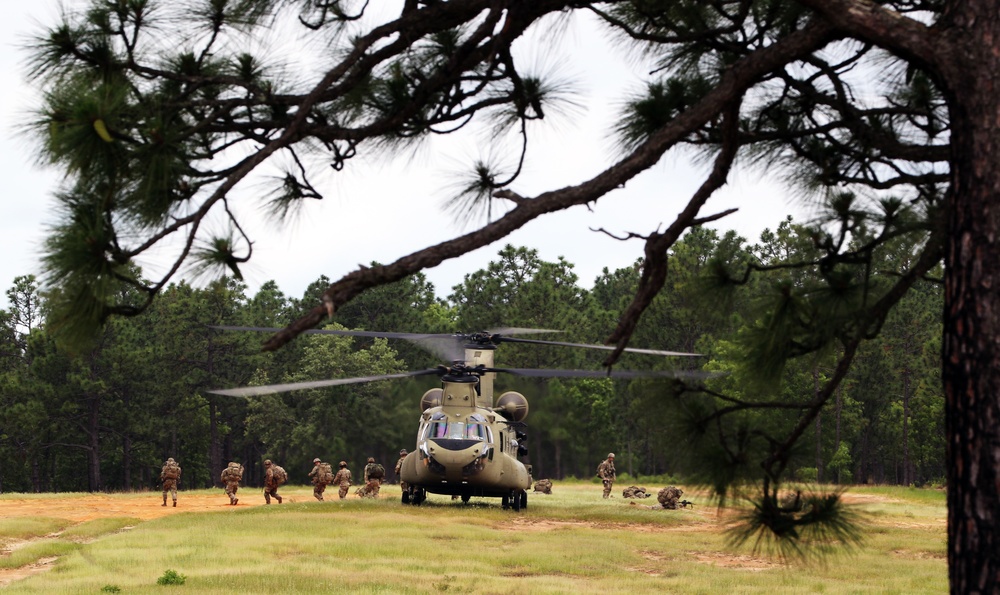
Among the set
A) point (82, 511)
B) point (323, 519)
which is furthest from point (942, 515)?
point (82, 511)

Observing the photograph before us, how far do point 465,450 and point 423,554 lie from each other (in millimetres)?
5442

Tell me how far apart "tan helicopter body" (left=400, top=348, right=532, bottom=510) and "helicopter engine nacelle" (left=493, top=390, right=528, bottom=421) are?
700 mm

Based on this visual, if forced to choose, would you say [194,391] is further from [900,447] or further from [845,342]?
[845,342]

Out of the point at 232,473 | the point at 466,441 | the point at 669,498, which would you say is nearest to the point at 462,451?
the point at 466,441

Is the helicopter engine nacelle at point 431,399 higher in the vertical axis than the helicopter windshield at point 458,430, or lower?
higher

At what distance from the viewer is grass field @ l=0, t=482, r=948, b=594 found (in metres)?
10.6

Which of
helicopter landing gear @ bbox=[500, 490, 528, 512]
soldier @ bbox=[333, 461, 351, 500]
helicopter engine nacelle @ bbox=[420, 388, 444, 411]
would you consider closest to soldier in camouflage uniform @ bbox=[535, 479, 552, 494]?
soldier @ bbox=[333, 461, 351, 500]

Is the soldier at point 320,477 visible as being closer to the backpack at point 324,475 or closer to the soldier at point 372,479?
the backpack at point 324,475

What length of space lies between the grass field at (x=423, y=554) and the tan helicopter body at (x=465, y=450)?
488mm

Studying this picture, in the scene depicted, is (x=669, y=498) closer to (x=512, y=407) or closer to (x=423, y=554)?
(x=512, y=407)

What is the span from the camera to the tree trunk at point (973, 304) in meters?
3.67

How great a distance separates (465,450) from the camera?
18141mm

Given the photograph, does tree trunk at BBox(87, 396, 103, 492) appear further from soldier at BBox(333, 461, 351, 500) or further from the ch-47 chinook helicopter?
the ch-47 chinook helicopter

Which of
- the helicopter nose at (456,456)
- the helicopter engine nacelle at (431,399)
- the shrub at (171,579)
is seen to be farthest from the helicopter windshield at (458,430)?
the shrub at (171,579)
